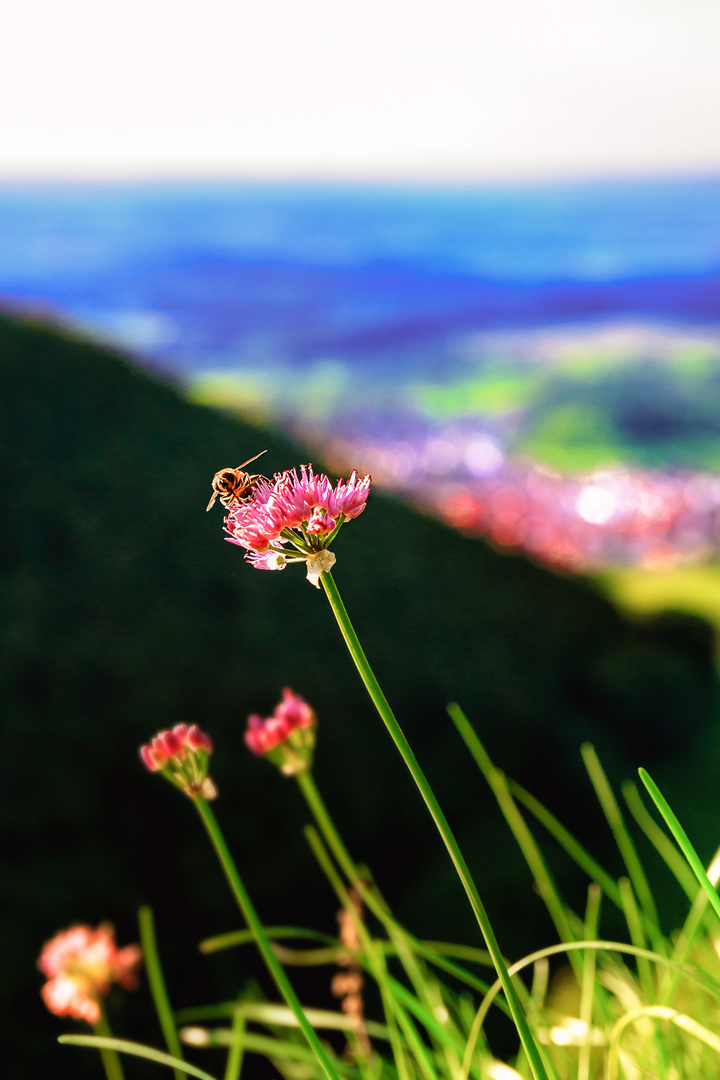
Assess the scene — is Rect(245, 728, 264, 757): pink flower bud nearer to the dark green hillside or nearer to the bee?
the bee

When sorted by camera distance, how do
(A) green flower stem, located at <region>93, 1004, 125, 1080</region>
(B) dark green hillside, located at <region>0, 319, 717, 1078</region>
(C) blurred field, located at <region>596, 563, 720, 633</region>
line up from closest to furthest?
(A) green flower stem, located at <region>93, 1004, 125, 1080</region>
(B) dark green hillside, located at <region>0, 319, 717, 1078</region>
(C) blurred field, located at <region>596, 563, 720, 633</region>

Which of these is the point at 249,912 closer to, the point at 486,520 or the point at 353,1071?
the point at 353,1071

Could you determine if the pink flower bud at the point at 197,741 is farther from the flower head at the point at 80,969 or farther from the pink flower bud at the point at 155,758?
the flower head at the point at 80,969

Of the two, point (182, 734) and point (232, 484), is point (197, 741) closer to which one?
point (182, 734)

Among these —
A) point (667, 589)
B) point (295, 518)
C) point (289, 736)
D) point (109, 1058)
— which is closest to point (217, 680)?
point (109, 1058)

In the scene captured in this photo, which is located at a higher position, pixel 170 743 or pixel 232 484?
pixel 232 484

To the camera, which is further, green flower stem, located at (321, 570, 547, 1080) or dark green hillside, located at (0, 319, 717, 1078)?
dark green hillside, located at (0, 319, 717, 1078)

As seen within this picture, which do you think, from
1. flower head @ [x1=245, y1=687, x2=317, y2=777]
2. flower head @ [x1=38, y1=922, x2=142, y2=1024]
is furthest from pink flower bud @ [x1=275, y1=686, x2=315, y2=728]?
flower head @ [x1=38, y1=922, x2=142, y2=1024]
